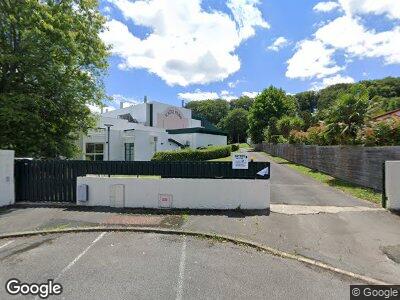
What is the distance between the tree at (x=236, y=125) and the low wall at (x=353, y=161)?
80.9 metres

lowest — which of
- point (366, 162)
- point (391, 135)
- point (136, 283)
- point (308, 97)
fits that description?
point (136, 283)

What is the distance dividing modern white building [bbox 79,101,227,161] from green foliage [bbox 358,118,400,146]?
1754 centimetres

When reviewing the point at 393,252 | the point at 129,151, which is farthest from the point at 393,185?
the point at 129,151

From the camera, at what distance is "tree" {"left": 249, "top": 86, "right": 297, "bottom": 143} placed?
7019cm

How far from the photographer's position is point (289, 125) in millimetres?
47938

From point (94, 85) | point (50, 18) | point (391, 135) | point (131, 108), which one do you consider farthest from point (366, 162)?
point (131, 108)

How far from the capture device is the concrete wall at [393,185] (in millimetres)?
11719

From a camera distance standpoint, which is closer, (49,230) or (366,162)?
(49,230)

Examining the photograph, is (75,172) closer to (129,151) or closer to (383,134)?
(383,134)

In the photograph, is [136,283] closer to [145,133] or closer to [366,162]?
[366,162]

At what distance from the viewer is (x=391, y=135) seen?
17.3 meters

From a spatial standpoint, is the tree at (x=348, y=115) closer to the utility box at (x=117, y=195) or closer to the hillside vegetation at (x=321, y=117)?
the hillside vegetation at (x=321, y=117)

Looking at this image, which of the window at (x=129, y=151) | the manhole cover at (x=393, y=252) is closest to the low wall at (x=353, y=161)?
the manhole cover at (x=393, y=252)

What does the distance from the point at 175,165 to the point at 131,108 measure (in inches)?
2014
